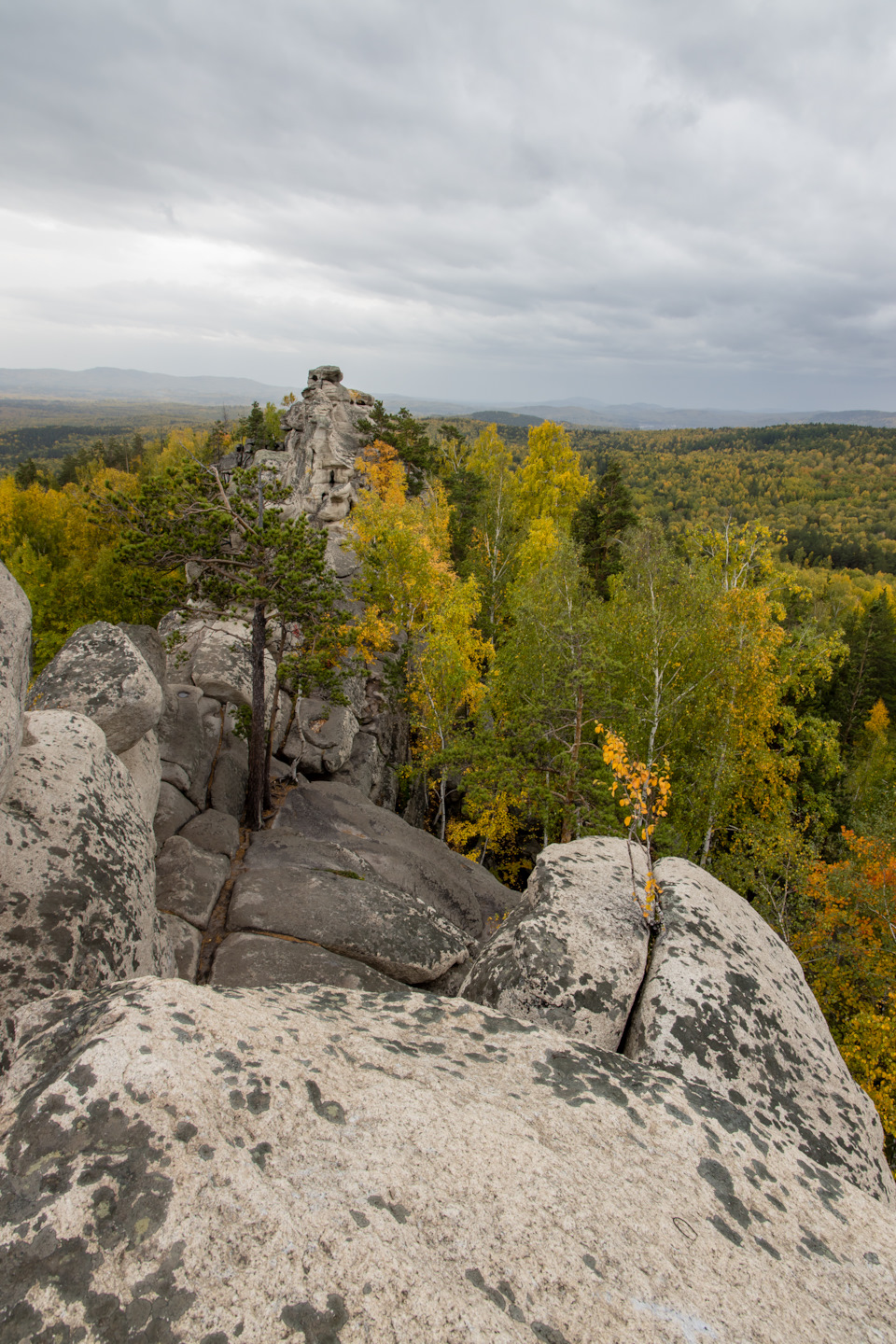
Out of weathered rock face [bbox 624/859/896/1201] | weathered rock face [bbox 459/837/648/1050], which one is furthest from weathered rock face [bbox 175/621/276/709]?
weathered rock face [bbox 624/859/896/1201]

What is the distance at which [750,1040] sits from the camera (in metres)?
5.92

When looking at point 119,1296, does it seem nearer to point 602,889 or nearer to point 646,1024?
point 646,1024

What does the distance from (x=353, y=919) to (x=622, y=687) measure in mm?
13377

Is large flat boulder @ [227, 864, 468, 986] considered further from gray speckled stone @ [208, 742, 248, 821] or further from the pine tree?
gray speckled stone @ [208, 742, 248, 821]

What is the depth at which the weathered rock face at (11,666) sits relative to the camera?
6.54 m

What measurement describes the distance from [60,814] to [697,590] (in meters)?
20.2

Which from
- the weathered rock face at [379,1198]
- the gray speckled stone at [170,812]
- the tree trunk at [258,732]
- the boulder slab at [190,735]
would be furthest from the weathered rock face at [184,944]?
the weathered rock face at [379,1198]

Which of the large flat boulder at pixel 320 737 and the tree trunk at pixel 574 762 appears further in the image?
the large flat boulder at pixel 320 737

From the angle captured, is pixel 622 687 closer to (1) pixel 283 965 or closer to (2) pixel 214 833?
(2) pixel 214 833

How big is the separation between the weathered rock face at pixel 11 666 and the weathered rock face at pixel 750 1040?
7521 millimetres

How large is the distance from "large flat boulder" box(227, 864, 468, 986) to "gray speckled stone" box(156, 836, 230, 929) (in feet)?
1.58

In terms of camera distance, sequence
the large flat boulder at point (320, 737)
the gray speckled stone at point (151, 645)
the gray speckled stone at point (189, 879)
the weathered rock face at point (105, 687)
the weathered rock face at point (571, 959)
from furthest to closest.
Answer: the large flat boulder at point (320, 737)
the gray speckled stone at point (151, 645)
the weathered rock face at point (105, 687)
the gray speckled stone at point (189, 879)
the weathered rock face at point (571, 959)

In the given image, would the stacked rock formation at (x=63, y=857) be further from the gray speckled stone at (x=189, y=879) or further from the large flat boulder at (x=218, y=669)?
the large flat boulder at (x=218, y=669)

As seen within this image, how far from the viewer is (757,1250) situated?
134 inches
